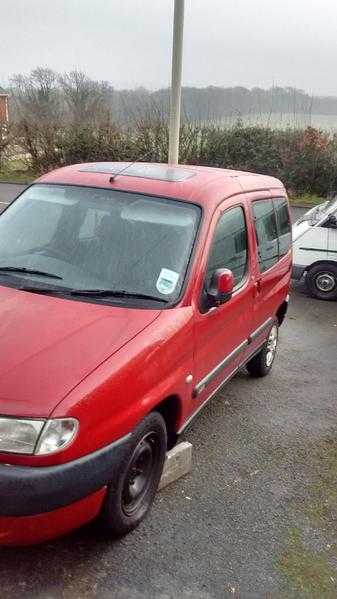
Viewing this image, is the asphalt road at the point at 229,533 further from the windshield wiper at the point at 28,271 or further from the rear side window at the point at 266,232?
the windshield wiper at the point at 28,271

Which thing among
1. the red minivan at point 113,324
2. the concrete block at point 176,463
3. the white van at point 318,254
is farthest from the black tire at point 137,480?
the white van at point 318,254

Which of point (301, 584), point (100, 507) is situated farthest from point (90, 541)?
point (301, 584)

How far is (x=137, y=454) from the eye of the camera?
9.86 feet

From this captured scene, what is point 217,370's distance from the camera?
13.0 feet

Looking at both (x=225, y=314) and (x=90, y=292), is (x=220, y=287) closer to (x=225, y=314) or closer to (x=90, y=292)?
(x=225, y=314)

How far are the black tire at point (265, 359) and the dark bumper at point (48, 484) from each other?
299 cm

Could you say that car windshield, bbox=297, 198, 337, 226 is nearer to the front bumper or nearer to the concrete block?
the concrete block

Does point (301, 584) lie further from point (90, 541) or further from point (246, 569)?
point (90, 541)

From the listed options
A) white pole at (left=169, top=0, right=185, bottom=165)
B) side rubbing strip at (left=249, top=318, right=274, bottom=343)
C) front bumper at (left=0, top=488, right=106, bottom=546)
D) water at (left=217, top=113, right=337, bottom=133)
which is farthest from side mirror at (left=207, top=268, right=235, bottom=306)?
water at (left=217, top=113, right=337, bottom=133)

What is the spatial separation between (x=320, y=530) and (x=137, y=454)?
4.06 feet

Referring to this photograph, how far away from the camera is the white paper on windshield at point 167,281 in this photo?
3374 millimetres

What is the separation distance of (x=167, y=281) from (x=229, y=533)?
1.45 metres

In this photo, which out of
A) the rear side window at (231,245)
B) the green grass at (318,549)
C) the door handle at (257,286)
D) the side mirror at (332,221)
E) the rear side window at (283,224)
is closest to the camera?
the green grass at (318,549)

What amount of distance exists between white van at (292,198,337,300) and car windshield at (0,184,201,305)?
5395 millimetres
